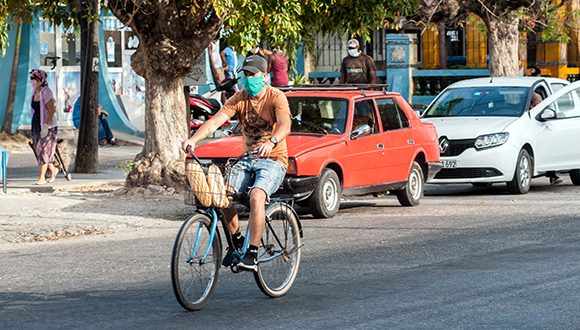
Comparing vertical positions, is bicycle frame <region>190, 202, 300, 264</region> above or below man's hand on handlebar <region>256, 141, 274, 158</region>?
below

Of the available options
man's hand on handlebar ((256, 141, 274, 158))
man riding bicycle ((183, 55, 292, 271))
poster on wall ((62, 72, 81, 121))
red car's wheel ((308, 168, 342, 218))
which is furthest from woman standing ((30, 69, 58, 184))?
man's hand on handlebar ((256, 141, 274, 158))

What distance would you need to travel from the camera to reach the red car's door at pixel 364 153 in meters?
16.0

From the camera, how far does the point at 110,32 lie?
31.2 metres

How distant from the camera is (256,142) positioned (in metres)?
9.81

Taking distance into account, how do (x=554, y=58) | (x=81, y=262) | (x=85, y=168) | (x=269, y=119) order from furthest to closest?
(x=554, y=58) < (x=85, y=168) < (x=81, y=262) < (x=269, y=119)

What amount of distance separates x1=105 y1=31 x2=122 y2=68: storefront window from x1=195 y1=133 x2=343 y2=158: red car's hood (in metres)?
15.8

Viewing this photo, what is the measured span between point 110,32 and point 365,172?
52.9 feet

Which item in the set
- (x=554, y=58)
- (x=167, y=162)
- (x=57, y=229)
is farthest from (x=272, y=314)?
(x=554, y=58)

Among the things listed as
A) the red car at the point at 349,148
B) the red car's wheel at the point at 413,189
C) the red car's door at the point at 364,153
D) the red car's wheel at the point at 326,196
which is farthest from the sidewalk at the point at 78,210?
the red car's wheel at the point at 413,189

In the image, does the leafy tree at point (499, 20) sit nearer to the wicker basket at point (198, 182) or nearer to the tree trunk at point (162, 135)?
the tree trunk at point (162, 135)

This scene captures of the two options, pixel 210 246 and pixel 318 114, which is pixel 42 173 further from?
pixel 210 246

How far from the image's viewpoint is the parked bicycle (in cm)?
888

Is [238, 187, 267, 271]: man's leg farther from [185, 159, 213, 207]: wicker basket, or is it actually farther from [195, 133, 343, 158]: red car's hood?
[195, 133, 343, 158]: red car's hood

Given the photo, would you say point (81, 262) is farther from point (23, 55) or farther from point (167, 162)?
point (23, 55)
